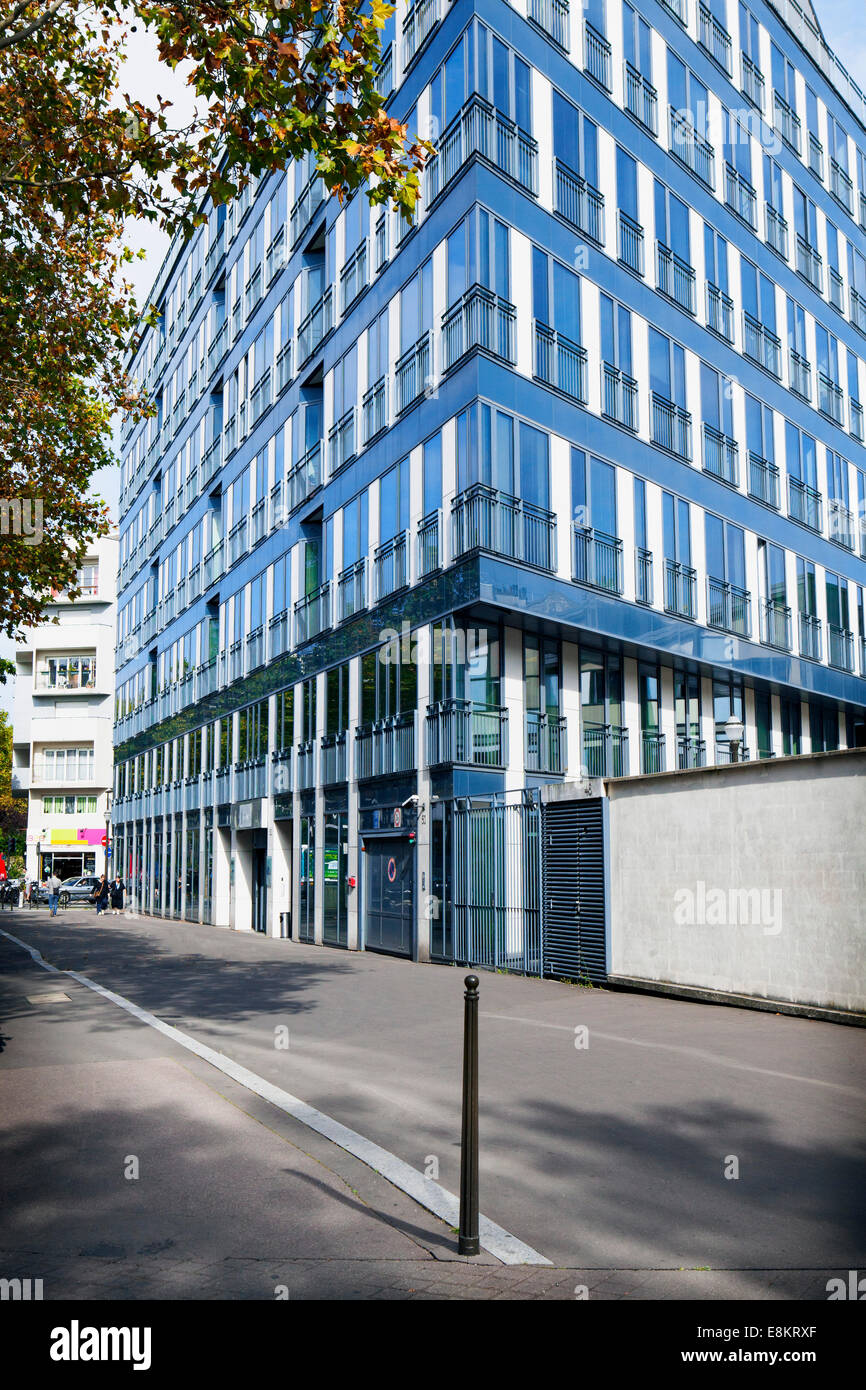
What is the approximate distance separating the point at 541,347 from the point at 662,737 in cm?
888

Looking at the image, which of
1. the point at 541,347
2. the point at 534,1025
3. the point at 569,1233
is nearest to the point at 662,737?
the point at 541,347

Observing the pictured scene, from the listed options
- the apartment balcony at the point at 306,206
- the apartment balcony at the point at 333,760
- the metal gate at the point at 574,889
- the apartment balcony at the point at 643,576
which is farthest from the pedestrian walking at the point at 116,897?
A: the metal gate at the point at 574,889

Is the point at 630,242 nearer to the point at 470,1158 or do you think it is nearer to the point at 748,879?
the point at 748,879

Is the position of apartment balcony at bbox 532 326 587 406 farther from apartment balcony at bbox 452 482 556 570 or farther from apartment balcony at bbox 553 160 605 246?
apartment balcony at bbox 452 482 556 570

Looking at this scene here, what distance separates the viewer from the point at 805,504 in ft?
103

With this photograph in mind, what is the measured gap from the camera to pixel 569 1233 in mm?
5430

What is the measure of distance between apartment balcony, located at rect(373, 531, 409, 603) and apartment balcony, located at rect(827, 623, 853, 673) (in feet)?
44.4

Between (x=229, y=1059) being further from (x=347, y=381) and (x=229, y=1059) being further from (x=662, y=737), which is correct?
(x=347, y=381)

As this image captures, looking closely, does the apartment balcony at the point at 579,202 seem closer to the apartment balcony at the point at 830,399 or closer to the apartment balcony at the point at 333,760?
the apartment balcony at the point at 830,399

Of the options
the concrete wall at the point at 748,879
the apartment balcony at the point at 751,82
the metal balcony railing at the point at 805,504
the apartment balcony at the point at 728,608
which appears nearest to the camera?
the concrete wall at the point at 748,879

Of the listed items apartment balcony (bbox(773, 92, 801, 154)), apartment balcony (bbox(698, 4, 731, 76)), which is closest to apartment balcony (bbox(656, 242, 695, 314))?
apartment balcony (bbox(698, 4, 731, 76))

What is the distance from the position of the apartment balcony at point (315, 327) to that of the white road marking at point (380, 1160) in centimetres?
2257

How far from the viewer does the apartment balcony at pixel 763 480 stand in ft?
96.3

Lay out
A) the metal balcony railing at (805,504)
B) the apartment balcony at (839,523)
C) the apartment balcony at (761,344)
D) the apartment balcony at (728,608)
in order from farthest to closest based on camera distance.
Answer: the apartment balcony at (839,523)
the metal balcony railing at (805,504)
the apartment balcony at (761,344)
the apartment balcony at (728,608)
